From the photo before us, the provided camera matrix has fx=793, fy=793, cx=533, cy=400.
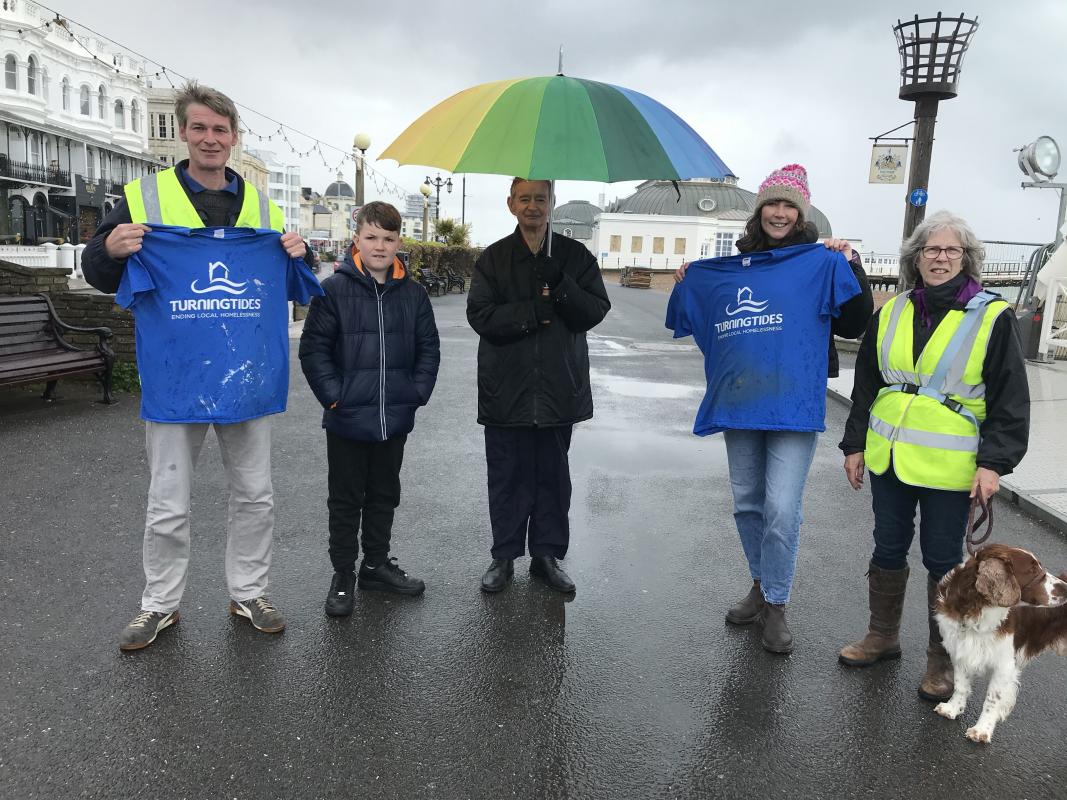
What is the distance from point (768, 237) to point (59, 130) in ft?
187

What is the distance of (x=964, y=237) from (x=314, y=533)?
3.81 m

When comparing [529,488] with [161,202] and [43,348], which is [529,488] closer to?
[161,202]

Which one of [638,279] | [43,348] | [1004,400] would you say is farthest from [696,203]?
[1004,400]

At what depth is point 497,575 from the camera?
4176 millimetres

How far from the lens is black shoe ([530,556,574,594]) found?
4184 mm

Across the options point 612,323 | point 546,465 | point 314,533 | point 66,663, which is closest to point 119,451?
point 314,533

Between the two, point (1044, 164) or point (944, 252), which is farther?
point (1044, 164)

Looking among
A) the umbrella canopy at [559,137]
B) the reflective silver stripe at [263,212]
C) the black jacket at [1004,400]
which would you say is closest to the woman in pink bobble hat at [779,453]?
the umbrella canopy at [559,137]

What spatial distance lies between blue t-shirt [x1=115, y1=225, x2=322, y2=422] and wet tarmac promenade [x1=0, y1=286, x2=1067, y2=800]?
3.50ft

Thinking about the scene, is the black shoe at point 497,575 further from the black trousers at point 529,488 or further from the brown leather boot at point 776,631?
the brown leather boot at point 776,631

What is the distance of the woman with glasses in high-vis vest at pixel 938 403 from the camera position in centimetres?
299

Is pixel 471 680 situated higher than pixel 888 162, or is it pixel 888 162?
pixel 888 162

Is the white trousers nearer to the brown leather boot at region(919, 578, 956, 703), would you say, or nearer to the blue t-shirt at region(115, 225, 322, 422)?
the blue t-shirt at region(115, 225, 322, 422)

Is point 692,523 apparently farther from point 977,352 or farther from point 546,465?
point 977,352
